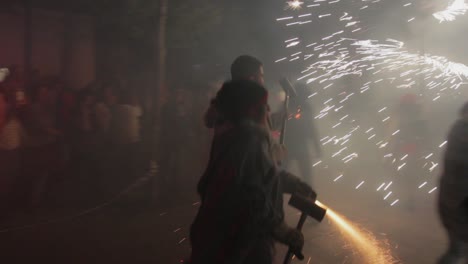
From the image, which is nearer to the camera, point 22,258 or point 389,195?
point 22,258

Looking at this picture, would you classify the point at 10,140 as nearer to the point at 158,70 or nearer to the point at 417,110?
the point at 158,70

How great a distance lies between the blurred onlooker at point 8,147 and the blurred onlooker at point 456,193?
5.56 metres

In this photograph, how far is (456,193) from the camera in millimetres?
3664

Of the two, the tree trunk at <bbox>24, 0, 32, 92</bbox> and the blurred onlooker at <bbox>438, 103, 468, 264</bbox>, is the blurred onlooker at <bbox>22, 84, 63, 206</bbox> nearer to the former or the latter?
the tree trunk at <bbox>24, 0, 32, 92</bbox>

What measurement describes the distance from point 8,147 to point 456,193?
5.75 metres

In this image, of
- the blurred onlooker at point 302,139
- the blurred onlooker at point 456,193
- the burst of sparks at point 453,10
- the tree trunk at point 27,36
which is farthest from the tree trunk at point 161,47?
the blurred onlooker at point 456,193

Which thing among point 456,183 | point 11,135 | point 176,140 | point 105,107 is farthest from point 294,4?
point 456,183

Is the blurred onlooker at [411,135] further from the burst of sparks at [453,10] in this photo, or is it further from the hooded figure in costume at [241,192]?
the hooded figure in costume at [241,192]

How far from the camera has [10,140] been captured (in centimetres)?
701

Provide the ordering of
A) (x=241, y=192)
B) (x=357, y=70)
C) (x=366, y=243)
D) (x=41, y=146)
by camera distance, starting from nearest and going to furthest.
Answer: (x=241, y=192)
(x=366, y=243)
(x=41, y=146)
(x=357, y=70)

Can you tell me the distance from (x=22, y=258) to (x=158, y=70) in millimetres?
3684

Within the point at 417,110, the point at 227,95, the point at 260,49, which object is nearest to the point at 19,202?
the point at 227,95

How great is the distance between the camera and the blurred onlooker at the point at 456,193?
11.8 feet

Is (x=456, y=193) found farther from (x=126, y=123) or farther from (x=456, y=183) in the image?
(x=126, y=123)
